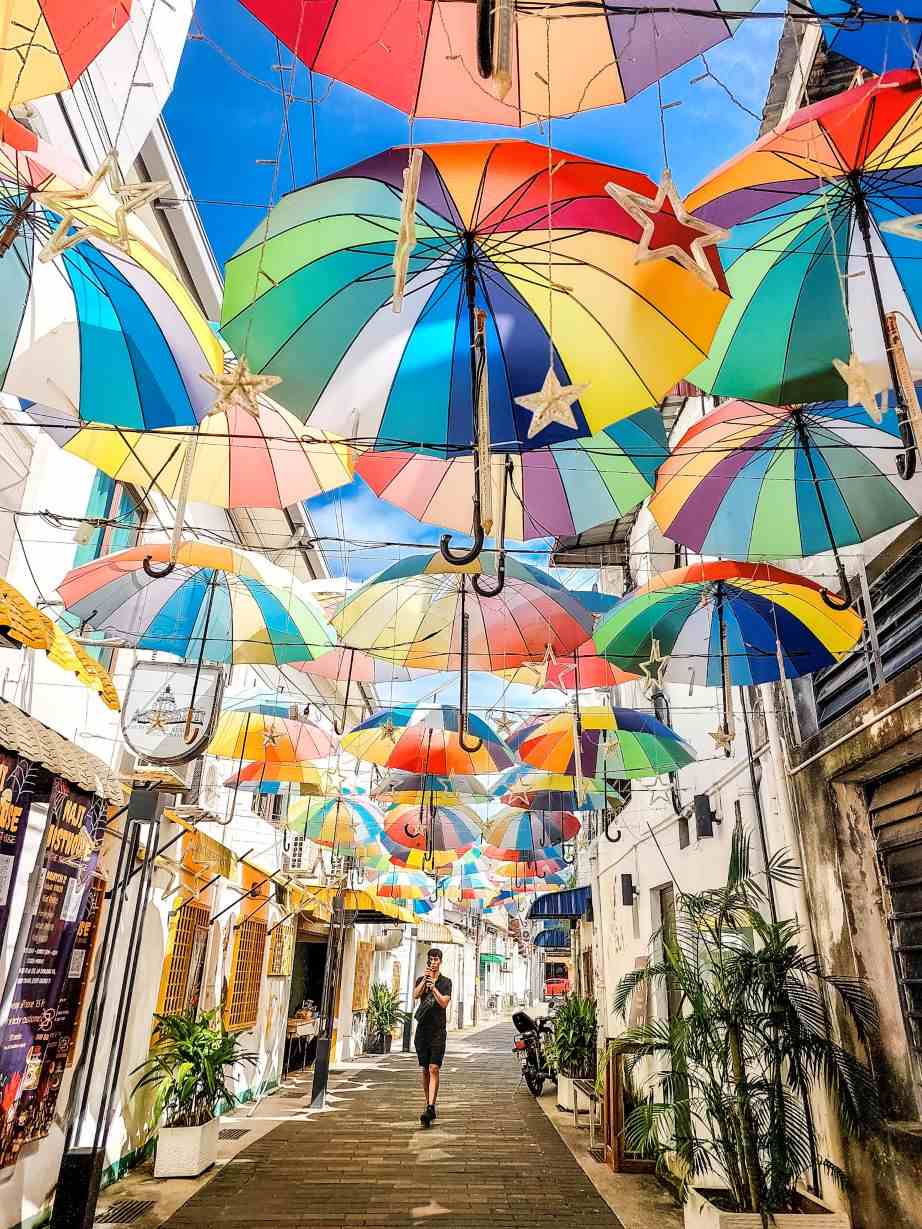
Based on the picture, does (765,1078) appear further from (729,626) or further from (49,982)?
(49,982)

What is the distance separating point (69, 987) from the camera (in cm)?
649

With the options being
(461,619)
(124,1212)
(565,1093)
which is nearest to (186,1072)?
(124,1212)

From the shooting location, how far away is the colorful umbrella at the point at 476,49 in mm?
2820

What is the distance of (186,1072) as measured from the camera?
26.5 feet

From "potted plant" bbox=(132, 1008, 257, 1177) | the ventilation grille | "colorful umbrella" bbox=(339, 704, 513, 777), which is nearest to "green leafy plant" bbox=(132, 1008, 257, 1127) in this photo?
"potted plant" bbox=(132, 1008, 257, 1177)

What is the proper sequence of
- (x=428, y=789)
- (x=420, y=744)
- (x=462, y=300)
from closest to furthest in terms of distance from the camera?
(x=462, y=300)
(x=420, y=744)
(x=428, y=789)

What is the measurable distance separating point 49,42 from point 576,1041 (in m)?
14.0

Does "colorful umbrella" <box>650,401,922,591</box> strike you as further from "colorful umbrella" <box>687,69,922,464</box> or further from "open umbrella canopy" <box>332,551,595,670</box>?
"open umbrella canopy" <box>332,551,595,670</box>

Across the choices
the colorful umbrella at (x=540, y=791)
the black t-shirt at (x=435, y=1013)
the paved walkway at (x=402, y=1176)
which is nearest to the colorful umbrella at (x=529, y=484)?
the paved walkway at (x=402, y=1176)

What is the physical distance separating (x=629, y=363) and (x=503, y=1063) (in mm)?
22457

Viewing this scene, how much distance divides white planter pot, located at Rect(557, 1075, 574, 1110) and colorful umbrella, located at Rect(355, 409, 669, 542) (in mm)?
10193

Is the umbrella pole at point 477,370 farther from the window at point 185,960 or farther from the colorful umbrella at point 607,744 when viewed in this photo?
the window at point 185,960

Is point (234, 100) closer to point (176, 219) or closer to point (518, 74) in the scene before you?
point (518, 74)

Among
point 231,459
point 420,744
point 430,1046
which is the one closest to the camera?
point 231,459
